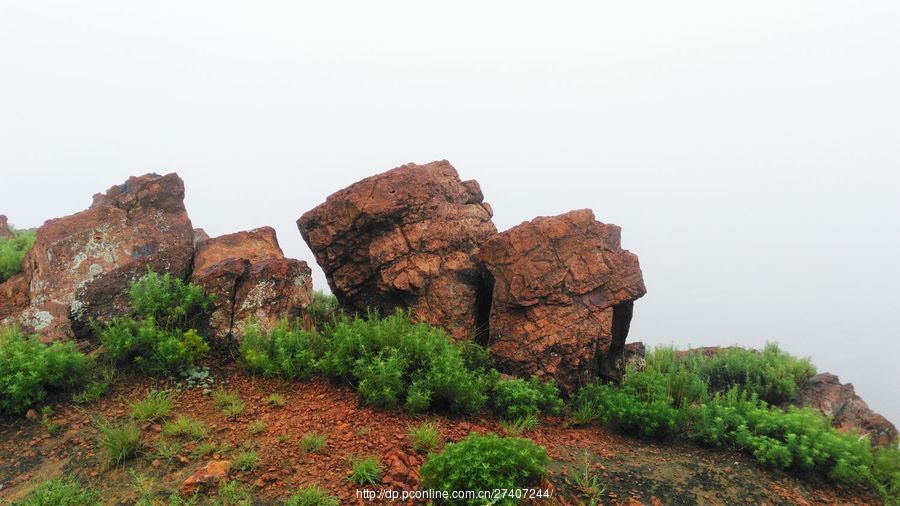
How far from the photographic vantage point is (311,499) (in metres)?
4.65

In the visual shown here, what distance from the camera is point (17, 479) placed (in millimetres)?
5160

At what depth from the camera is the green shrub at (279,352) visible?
278 inches

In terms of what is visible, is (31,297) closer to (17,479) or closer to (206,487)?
(17,479)

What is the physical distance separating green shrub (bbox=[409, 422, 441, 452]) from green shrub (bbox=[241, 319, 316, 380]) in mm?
2063

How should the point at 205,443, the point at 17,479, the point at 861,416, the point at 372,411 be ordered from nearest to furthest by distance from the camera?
the point at 17,479 → the point at 205,443 → the point at 372,411 → the point at 861,416

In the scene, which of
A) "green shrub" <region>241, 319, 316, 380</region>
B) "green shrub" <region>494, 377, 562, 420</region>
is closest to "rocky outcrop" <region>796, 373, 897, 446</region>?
"green shrub" <region>494, 377, 562, 420</region>

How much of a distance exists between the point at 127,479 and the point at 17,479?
3.96 feet

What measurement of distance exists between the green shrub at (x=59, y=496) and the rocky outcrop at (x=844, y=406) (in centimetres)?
1035

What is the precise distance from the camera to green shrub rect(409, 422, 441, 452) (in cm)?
564

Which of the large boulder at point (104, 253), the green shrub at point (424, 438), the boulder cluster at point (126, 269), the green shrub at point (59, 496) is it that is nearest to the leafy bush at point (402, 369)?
the green shrub at point (424, 438)

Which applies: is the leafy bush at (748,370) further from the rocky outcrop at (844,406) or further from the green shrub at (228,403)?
the green shrub at (228,403)

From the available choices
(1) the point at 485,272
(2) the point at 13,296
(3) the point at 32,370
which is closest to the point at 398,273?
(1) the point at 485,272

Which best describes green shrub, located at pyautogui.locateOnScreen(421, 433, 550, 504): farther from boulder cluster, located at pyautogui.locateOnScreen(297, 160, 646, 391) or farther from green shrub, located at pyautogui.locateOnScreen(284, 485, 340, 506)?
boulder cluster, located at pyautogui.locateOnScreen(297, 160, 646, 391)

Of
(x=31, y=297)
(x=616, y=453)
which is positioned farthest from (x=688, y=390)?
(x=31, y=297)
